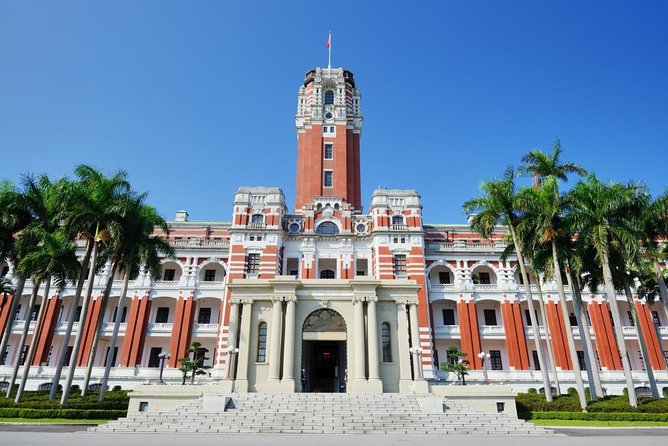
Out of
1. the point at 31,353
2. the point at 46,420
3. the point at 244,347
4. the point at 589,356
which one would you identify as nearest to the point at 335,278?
the point at 244,347

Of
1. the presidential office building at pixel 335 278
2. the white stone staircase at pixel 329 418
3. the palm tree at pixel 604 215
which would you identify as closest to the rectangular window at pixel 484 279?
the presidential office building at pixel 335 278

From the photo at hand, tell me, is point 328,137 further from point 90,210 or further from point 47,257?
point 47,257

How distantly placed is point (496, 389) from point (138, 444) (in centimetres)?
2028

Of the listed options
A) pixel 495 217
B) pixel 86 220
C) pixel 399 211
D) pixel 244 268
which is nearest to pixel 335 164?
pixel 399 211

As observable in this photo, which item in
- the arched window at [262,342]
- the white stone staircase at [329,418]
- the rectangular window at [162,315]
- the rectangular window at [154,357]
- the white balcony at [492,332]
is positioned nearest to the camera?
the white stone staircase at [329,418]

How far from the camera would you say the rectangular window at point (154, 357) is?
43469 millimetres

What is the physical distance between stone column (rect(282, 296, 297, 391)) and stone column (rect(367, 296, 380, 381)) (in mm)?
4975

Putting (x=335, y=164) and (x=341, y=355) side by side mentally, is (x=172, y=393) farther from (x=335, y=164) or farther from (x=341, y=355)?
(x=335, y=164)

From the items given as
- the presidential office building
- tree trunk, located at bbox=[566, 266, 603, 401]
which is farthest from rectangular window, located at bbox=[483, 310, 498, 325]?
tree trunk, located at bbox=[566, 266, 603, 401]

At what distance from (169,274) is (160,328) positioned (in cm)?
686

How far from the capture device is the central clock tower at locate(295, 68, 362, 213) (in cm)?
5434

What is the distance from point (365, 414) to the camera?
2194 centimetres

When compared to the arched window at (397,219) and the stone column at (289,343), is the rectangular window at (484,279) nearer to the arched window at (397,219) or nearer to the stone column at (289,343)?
the arched window at (397,219)

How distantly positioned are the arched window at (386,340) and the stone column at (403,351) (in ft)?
2.10
